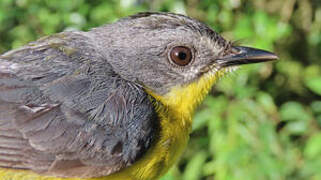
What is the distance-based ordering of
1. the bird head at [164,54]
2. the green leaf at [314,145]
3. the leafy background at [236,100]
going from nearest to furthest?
the bird head at [164,54], the green leaf at [314,145], the leafy background at [236,100]

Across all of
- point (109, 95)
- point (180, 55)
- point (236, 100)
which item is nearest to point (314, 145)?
point (236, 100)

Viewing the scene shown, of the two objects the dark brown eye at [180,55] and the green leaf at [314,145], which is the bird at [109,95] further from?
the green leaf at [314,145]

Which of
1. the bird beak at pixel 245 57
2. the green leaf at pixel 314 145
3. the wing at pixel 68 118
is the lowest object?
the green leaf at pixel 314 145

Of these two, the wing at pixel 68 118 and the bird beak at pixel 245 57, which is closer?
the wing at pixel 68 118

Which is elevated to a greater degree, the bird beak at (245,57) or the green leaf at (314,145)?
the bird beak at (245,57)

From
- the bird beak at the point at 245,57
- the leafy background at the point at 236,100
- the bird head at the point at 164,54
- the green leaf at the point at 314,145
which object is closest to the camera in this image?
the bird head at the point at 164,54

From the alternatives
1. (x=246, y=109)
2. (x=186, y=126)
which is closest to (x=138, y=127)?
Answer: (x=186, y=126)

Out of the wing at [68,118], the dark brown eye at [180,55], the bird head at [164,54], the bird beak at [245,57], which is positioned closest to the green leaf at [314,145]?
the bird beak at [245,57]
